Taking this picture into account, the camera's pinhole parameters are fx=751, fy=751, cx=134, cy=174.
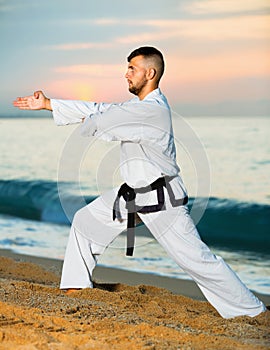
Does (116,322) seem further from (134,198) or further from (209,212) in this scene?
(209,212)

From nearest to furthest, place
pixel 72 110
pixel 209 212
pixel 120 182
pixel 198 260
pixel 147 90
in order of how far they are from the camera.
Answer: pixel 198 260
pixel 147 90
pixel 72 110
pixel 120 182
pixel 209 212

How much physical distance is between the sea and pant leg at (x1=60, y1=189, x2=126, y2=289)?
436 mm

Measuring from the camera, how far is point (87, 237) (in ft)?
14.1

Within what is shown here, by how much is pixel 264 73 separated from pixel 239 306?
40.4 ft

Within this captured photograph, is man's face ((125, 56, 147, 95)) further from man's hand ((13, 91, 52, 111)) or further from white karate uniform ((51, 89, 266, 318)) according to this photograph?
man's hand ((13, 91, 52, 111))

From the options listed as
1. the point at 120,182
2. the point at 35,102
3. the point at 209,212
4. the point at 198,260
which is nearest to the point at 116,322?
the point at 198,260

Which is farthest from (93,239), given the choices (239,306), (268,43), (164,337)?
(268,43)

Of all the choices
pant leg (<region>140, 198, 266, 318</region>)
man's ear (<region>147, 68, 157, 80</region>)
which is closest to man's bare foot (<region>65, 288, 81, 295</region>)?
pant leg (<region>140, 198, 266, 318</region>)

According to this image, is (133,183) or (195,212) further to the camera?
(195,212)

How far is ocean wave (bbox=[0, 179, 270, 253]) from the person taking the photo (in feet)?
28.6

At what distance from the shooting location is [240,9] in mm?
15094

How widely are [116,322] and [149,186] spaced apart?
97 cm

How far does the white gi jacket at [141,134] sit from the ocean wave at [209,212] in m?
4.05

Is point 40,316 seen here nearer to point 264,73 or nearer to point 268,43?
point 264,73
